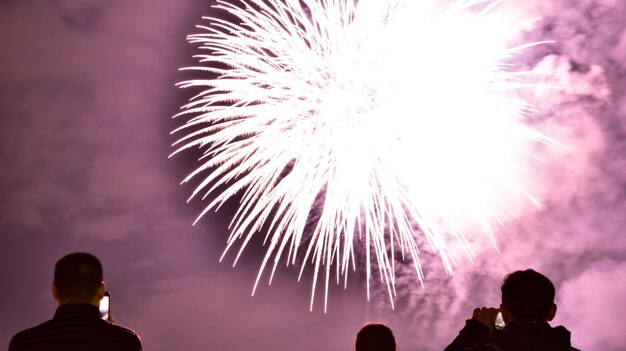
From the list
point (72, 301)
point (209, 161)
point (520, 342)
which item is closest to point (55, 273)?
point (72, 301)

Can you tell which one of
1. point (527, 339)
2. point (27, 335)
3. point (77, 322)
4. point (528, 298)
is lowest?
point (527, 339)

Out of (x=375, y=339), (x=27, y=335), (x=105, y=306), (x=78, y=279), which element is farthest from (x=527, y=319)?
(x=27, y=335)

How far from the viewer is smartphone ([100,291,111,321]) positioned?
5728mm

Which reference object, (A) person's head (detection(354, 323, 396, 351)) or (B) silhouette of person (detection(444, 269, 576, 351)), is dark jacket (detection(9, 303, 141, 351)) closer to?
(A) person's head (detection(354, 323, 396, 351))

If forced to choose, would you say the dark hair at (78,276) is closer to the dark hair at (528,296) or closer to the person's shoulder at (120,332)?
the person's shoulder at (120,332)

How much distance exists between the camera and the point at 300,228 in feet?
67.7

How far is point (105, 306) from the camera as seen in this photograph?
19.1 ft

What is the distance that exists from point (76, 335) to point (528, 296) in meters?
3.89

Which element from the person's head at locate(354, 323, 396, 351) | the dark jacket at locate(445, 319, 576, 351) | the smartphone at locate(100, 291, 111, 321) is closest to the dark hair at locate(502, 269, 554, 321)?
the dark jacket at locate(445, 319, 576, 351)

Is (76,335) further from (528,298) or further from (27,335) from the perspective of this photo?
(528,298)

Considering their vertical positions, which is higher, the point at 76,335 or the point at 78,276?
the point at 78,276

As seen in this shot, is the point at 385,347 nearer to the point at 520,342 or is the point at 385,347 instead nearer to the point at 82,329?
the point at 520,342

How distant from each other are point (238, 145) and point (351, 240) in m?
4.79

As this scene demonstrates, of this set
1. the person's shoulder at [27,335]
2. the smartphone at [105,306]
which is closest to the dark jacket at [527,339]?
the smartphone at [105,306]
